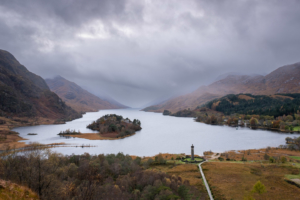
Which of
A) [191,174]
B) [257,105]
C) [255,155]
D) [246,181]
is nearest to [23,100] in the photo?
[191,174]

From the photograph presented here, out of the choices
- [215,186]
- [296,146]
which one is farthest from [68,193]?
[296,146]

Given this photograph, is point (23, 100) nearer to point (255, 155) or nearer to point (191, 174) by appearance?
point (191, 174)

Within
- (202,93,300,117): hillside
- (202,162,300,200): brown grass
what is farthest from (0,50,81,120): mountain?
(202,93,300,117): hillside

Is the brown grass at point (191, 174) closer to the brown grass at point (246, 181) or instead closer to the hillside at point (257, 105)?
the brown grass at point (246, 181)

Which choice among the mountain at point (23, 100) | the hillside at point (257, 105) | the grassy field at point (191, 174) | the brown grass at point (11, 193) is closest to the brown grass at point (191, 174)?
the grassy field at point (191, 174)

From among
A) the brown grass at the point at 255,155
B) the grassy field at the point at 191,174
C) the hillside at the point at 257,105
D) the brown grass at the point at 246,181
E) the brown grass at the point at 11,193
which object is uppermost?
the hillside at the point at 257,105

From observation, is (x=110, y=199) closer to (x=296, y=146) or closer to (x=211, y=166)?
(x=211, y=166)

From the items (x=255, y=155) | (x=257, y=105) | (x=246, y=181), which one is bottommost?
(x=255, y=155)

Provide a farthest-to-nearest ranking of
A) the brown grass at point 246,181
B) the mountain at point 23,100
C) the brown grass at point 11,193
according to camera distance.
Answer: the mountain at point 23,100 → the brown grass at point 246,181 → the brown grass at point 11,193
